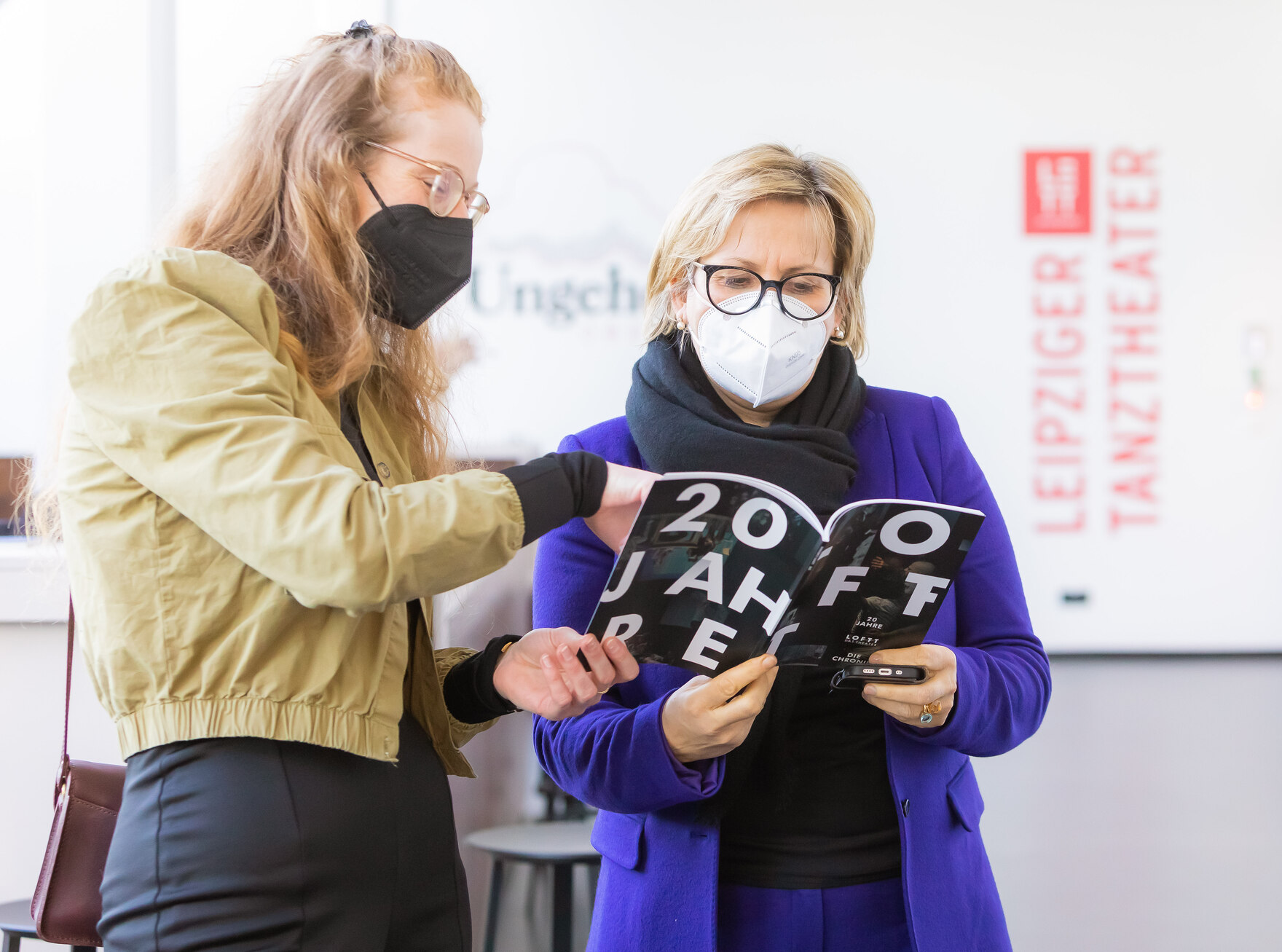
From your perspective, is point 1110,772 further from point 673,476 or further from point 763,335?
point 673,476

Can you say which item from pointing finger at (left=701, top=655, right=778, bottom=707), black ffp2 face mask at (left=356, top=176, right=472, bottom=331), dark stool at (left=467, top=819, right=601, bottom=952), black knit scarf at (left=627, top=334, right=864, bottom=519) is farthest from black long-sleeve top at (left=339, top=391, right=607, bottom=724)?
dark stool at (left=467, top=819, right=601, bottom=952)

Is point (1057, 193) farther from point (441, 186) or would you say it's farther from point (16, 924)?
point (16, 924)

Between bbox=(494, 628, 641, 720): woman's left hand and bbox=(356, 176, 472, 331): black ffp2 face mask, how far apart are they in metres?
0.39

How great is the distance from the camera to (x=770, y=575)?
0.96 meters

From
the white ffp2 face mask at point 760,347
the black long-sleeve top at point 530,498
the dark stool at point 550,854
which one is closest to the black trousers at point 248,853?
the black long-sleeve top at point 530,498

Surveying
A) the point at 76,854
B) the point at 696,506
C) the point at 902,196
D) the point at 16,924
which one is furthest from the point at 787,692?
the point at 902,196

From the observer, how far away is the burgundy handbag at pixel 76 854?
1.13 meters

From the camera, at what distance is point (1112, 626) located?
2.57 meters

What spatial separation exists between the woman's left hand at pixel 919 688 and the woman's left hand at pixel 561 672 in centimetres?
28

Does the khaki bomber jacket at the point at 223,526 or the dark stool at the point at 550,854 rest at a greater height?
the khaki bomber jacket at the point at 223,526

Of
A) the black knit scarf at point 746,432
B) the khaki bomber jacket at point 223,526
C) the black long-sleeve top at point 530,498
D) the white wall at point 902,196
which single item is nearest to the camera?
the khaki bomber jacket at point 223,526

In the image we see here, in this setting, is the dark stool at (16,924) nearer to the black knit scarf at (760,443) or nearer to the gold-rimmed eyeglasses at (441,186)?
the black knit scarf at (760,443)

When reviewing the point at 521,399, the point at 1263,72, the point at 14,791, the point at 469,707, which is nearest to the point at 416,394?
the point at 469,707

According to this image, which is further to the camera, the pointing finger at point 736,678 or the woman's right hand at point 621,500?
the pointing finger at point 736,678
